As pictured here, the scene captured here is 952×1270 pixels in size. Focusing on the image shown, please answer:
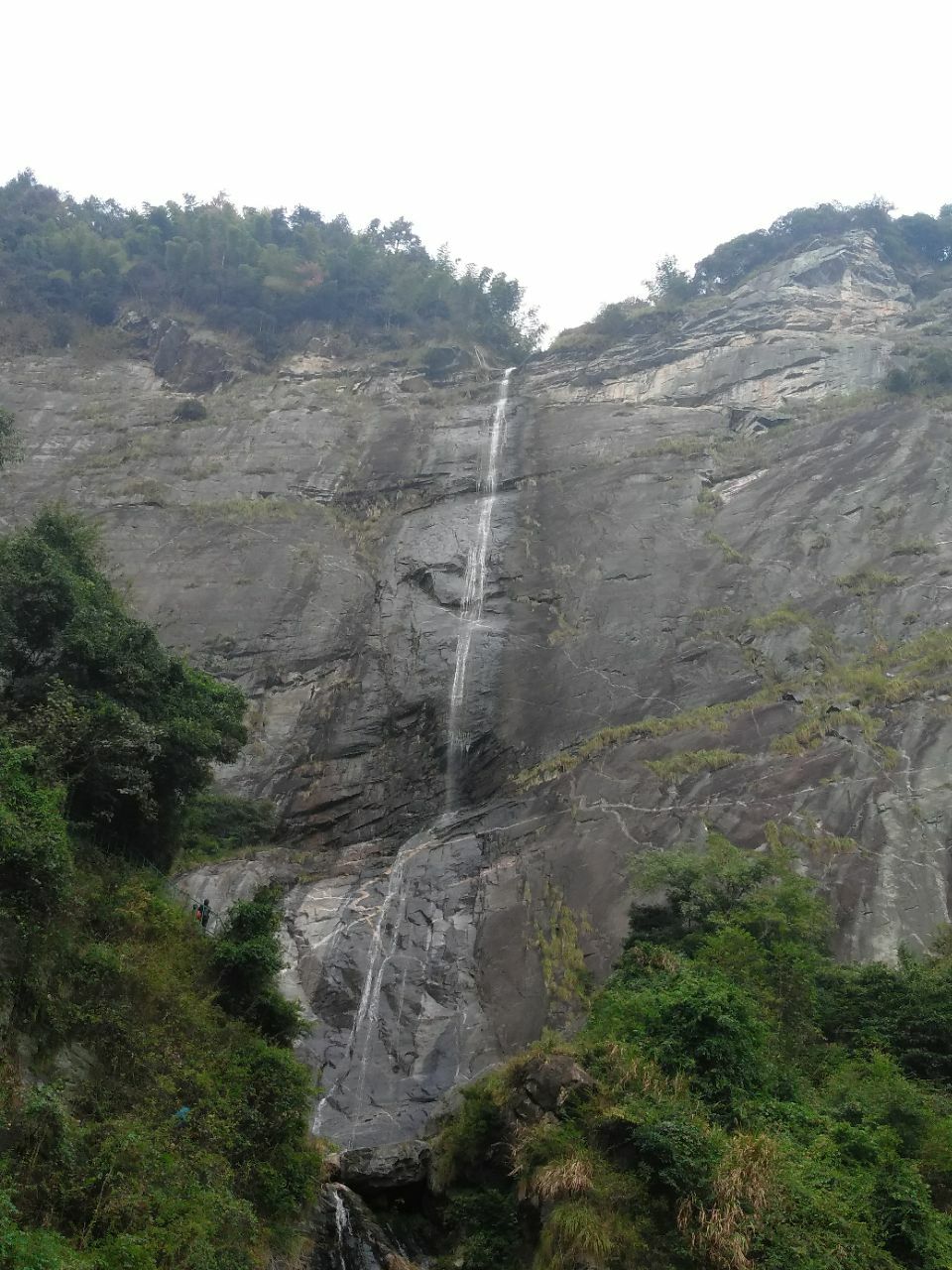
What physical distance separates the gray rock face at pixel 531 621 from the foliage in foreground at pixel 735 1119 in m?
2.25

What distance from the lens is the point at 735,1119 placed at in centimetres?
888

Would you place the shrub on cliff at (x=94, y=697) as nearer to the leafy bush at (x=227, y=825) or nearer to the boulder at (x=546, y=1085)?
the leafy bush at (x=227, y=825)

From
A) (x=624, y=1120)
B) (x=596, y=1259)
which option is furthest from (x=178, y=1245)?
(x=624, y=1120)

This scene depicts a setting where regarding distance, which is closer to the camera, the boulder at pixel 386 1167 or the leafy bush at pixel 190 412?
the boulder at pixel 386 1167

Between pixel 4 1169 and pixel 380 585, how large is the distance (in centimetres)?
2182

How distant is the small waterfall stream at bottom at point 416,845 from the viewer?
587 inches

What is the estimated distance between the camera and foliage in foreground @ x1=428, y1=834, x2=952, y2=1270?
751 centimetres

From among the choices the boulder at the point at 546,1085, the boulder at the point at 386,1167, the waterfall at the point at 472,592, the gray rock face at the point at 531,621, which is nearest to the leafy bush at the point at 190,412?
the gray rock face at the point at 531,621

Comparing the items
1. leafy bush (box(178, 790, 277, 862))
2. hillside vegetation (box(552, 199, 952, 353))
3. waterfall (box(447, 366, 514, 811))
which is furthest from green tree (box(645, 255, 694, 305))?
leafy bush (box(178, 790, 277, 862))

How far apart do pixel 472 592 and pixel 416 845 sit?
9.22 meters

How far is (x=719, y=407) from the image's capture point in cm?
3238

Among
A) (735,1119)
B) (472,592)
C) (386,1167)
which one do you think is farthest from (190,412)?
(735,1119)

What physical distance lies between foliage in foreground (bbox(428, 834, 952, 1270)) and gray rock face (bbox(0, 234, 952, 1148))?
2.25m

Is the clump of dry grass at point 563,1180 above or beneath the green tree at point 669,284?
beneath
